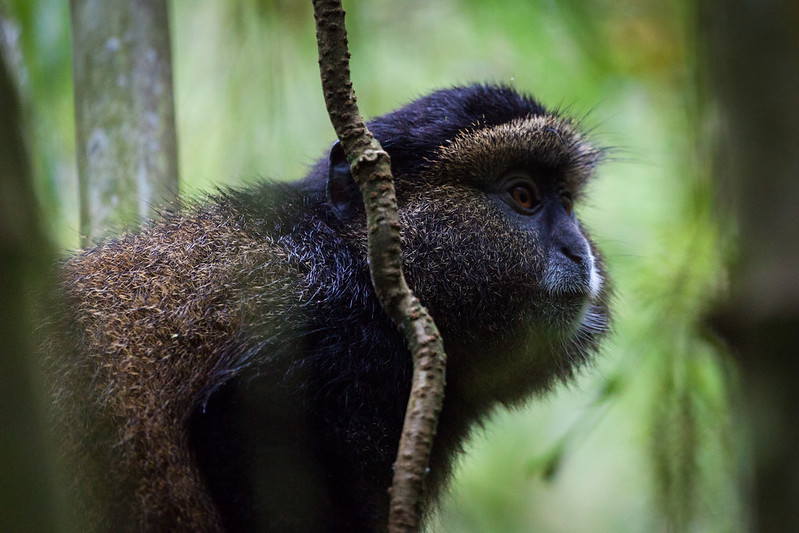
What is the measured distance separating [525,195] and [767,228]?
9.14ft

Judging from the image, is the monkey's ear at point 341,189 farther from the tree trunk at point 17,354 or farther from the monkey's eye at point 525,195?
the tree trunk at point 17,354

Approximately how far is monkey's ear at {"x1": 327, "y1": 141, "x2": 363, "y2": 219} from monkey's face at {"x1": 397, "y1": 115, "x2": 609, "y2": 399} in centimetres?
26

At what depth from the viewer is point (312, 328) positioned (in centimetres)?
384

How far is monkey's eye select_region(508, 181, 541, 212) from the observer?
4.43 m

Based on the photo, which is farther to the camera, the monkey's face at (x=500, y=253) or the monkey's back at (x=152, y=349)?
the monkey's face at (x=500, y=253)

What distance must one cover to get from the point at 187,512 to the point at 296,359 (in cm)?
82

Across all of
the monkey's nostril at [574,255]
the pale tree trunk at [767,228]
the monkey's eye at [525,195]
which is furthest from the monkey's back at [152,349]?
the pale tree trunk at [767,228]

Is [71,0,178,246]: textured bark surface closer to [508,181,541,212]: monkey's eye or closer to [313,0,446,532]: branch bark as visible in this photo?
[508,181,541,212]: monkey's eye

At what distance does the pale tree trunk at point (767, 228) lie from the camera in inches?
65.0

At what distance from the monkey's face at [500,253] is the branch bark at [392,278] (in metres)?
1.48

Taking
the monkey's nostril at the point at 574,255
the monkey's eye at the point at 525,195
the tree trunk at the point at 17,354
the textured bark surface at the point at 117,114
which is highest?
the textured bark surface at the point at 117,114

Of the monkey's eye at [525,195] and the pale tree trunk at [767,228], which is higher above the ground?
the monkey's eye at [525,195]

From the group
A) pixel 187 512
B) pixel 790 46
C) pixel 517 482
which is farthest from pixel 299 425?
pixel 517 482

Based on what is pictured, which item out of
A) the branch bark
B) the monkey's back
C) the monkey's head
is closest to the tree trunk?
the branch bark
